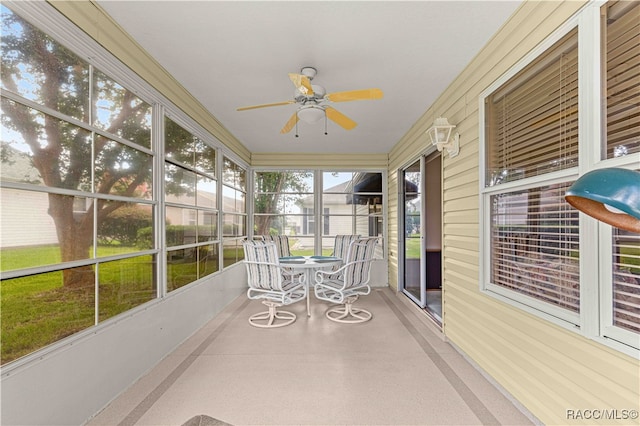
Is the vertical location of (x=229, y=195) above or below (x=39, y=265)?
above

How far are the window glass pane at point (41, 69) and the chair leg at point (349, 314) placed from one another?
3.48m

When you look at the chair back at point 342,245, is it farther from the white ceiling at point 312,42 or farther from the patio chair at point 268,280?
the white ceiling at point 312,42

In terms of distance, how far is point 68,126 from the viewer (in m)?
1.88

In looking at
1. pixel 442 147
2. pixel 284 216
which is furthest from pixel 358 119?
pixel 284 216

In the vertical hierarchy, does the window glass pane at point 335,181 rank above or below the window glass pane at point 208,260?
above

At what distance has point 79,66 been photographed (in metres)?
1.99

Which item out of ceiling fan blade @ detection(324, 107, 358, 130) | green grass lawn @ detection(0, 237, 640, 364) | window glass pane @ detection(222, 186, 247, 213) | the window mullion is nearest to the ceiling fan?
ceiling fan blade @ detection(324, 107, 358, 130)

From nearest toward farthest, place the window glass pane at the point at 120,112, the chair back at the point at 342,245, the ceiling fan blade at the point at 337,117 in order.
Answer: the window glass pane at the point at 120,112
the ceiling fan blade at the point at 337,117
the chair back at the point at 342,245

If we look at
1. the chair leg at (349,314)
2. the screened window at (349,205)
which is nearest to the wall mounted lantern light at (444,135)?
the chair leg at (349,314)

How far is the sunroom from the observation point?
150cm

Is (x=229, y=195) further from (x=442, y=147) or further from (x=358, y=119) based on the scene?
(x=442, y=147)

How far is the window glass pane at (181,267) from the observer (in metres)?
3.07

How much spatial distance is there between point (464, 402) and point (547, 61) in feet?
8.08

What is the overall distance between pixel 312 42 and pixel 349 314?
3.43 m
